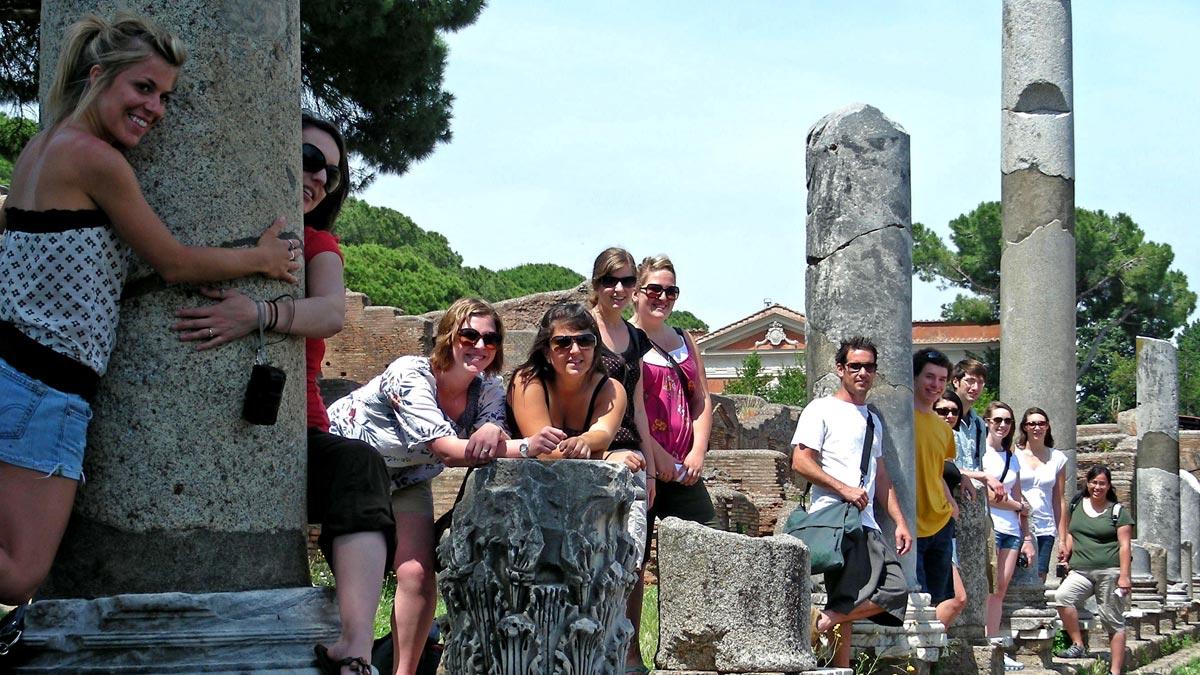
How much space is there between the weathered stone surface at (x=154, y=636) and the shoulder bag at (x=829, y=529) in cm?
357

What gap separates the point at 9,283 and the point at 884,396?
498 centimetres

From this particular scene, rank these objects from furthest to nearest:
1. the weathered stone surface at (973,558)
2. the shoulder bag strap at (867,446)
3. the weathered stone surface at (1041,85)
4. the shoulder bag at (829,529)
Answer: the weathered stone surface at (1041,85) → the weathered stone surface at (973,558) → the shoulder bag strap at (867,446) → the shoulder bag at (829,529)

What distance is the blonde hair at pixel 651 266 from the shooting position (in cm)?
623

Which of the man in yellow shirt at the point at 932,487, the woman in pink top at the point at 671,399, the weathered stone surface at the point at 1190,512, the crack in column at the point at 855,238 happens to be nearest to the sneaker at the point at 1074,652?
the man in yellow shirt at the point at 932,487

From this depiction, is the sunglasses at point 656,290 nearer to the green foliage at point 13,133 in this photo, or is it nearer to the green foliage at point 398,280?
the green foliage at point 13,133

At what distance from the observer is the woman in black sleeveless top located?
4859 millimetres

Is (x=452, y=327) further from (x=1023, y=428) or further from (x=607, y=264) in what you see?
(x=1023, y=428)

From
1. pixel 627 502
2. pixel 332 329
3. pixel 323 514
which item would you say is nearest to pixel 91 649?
pixel 323 514

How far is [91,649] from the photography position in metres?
2.98

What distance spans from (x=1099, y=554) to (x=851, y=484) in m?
5.48

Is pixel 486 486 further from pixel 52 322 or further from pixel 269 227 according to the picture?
pixel 52 322

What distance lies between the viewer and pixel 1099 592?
1131 centimetres

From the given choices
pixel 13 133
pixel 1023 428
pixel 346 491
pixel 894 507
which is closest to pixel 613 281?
pixel 894 507

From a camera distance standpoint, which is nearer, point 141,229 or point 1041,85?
point 141,229
